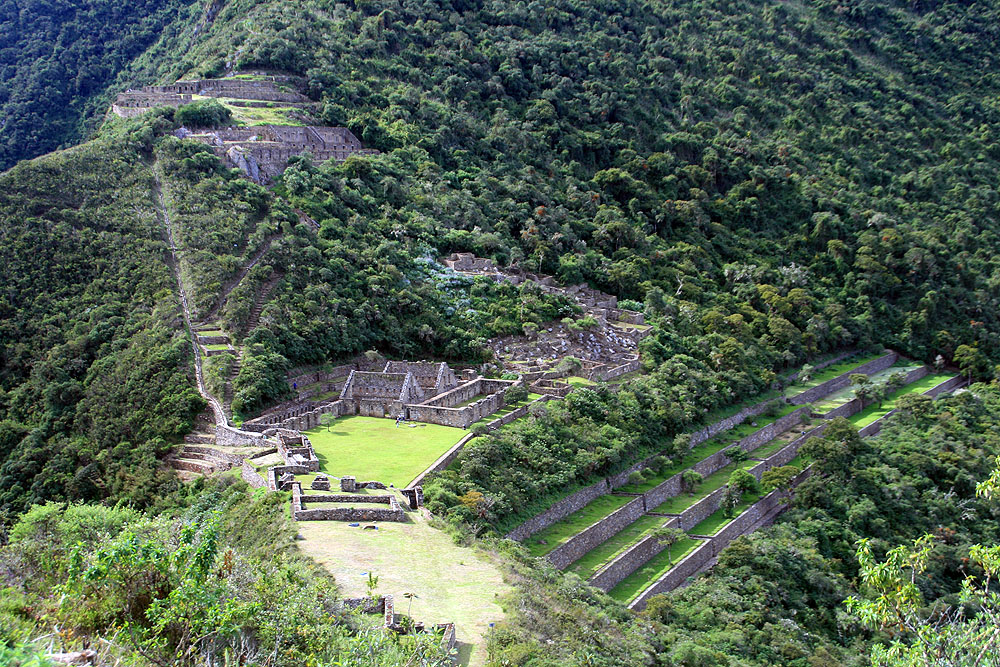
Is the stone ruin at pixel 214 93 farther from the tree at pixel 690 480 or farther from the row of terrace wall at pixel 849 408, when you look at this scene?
the row of terrace wall at pixel 849 408

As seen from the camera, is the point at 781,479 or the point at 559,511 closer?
the point at 559,511

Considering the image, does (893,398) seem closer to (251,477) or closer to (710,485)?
(710,485)

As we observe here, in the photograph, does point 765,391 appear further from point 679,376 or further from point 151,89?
point 151,89

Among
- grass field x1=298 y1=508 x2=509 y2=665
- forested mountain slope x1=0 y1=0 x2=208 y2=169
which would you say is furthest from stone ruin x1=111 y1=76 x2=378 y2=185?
grass field x1=298 y1=508 x2=509 y2=665

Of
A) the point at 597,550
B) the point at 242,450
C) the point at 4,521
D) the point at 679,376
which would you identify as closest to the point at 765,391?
the point at 679,376

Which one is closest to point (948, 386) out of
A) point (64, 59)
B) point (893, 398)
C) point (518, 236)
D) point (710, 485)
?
point (893, 398)

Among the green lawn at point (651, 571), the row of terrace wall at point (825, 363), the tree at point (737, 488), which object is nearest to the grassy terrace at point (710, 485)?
the tree at point (737, 488)
